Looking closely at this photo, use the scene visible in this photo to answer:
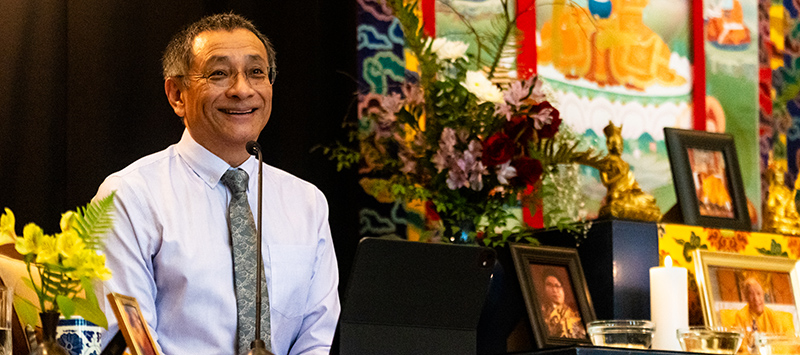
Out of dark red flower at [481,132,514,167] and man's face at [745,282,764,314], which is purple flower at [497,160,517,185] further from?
man's face at [745,282,764,314]

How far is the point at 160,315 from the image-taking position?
2010mm

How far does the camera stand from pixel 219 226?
2.09 m

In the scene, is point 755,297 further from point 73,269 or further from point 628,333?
point 73,269

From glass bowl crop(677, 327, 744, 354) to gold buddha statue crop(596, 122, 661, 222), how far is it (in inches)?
14.2

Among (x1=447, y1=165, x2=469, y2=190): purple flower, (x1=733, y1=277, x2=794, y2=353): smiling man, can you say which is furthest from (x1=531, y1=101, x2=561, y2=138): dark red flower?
(x1=733, y1=277, x2=794, y2=353): smiling man

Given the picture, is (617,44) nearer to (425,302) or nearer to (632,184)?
(632,184)

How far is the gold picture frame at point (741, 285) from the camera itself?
242 centimetres

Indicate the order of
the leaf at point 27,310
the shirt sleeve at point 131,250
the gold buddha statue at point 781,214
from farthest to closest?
the gold buddha statue at point 781,214
the shirt sleeve at point 131,250
the leaf at point 27,310

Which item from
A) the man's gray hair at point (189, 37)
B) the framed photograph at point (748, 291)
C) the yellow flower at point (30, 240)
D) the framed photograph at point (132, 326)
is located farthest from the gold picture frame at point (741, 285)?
the yellow flower at point (30, 240)

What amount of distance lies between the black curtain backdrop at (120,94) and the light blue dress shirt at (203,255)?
12.5 inches

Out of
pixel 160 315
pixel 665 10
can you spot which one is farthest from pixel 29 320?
pixel 665 10

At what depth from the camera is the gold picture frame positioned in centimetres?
242

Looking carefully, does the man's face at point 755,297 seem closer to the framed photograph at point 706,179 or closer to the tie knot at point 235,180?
the framed photograph at point 706,179

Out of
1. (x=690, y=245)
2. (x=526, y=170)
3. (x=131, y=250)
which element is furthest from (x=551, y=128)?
(x=131, y=250)
